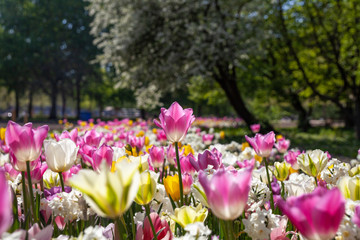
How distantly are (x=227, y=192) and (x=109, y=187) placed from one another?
1.09ft

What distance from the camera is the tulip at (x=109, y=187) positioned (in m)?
0.83

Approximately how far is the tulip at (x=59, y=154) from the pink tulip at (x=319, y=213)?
1.12 m

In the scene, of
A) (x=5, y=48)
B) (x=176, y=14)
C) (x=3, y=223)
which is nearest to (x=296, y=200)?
(x=3, y=223)

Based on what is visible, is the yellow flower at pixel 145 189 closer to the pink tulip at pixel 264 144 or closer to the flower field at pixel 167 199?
the flower field at pixel 167 199

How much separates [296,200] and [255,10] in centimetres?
1461

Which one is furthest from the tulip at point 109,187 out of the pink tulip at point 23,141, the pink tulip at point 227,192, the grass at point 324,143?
the grass at point 324,143

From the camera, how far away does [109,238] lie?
1.21m

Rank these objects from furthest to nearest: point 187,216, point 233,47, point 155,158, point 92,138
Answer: point 233,47 < point 92,138 < point 155,158 < point 187,216

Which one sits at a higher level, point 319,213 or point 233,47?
point 233,47

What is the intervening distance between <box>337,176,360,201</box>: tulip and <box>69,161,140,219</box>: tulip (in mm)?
858

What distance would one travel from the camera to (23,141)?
1.31 meters

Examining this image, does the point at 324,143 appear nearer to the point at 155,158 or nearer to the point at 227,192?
the point at 155,158

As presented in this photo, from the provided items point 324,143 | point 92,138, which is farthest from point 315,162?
point 324,143

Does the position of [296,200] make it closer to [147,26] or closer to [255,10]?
[147,26]
